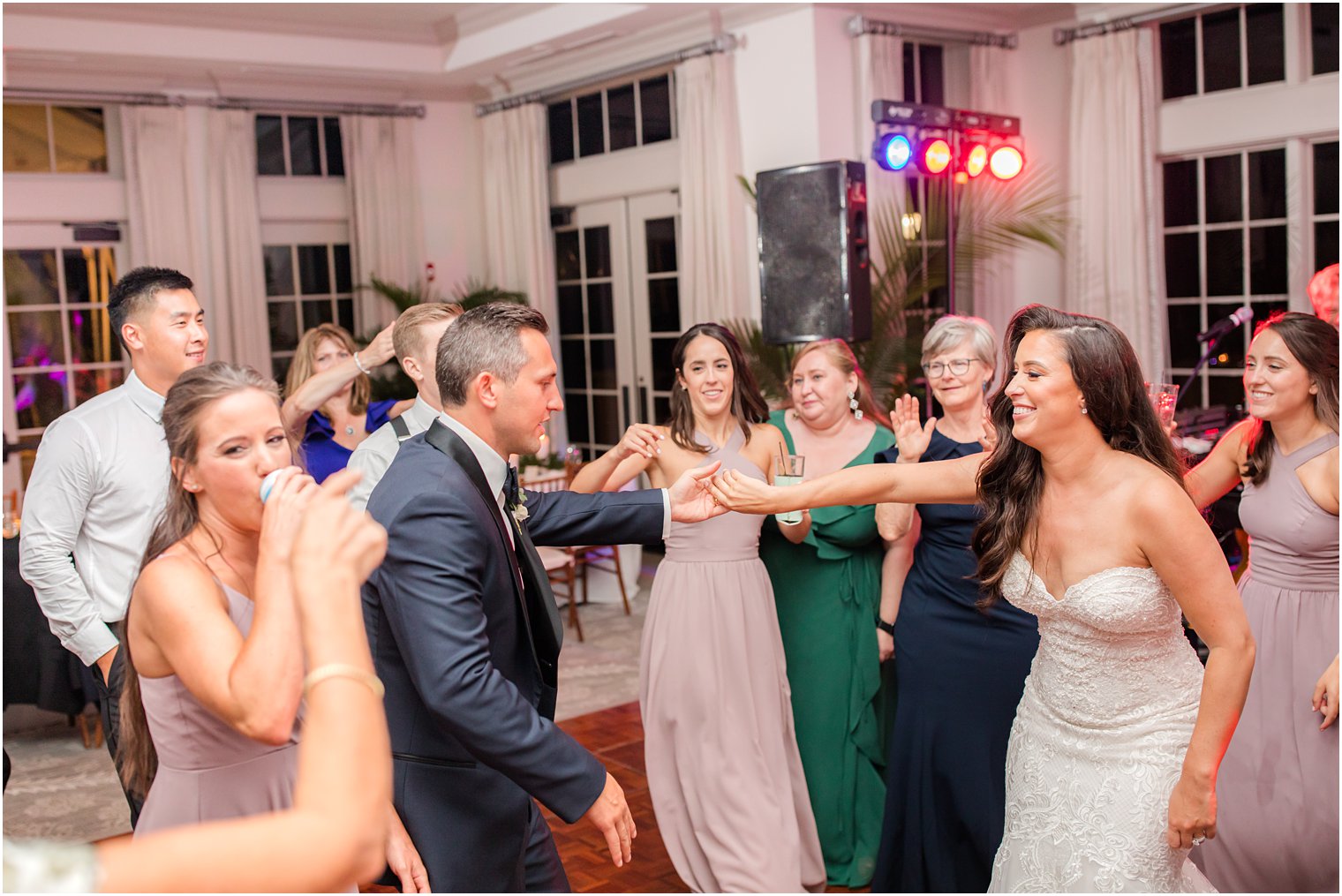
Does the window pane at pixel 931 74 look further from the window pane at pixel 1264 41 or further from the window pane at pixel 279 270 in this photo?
the window pane at pixel 279 270

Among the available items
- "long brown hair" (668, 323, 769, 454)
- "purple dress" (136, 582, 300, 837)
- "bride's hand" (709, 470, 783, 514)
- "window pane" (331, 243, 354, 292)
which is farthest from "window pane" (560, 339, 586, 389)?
"purple dress" (136, 582, 300, 837)

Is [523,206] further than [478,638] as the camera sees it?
Yes

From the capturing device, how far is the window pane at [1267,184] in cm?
659

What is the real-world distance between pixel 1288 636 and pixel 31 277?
25.2 feet

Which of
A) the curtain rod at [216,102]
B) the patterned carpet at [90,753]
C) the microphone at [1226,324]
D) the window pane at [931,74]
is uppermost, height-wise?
the curtain rod at [216,102]

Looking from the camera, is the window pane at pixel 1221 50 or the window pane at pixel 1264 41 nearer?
the window pane at pixel 1264 41

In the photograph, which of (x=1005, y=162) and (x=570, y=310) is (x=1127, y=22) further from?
(x=570, y=310)

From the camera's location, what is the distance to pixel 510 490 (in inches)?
89.4

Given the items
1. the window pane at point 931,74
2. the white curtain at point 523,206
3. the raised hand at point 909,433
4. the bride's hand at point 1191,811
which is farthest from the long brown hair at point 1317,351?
the white curtain at point 523,206

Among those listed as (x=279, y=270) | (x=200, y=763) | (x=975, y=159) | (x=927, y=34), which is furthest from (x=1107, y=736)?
(x=279, y=270)

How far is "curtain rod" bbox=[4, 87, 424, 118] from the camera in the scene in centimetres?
775

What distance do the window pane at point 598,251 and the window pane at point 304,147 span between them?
6.71 ft

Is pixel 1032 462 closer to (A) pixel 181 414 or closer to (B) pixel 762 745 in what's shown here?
(B) pixel 762 745

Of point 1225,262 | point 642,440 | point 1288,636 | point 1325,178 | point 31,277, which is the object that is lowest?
point 1288,636
